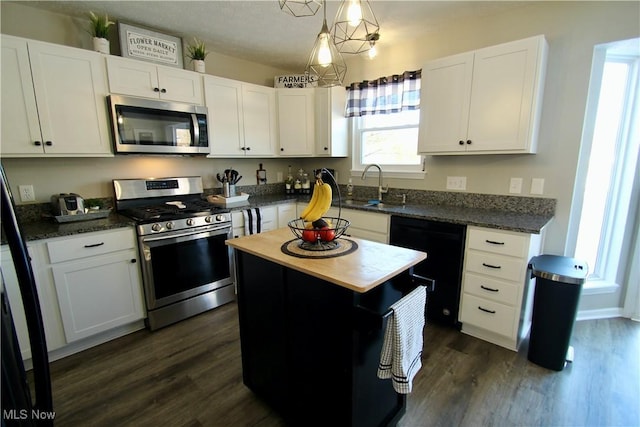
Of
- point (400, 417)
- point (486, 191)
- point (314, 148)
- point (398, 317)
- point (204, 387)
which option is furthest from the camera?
point (314, 148)

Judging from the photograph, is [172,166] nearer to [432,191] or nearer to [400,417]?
[432,191]

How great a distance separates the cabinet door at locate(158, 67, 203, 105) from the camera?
8.47 feet

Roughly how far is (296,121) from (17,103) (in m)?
2.32

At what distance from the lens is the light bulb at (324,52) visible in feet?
4.44

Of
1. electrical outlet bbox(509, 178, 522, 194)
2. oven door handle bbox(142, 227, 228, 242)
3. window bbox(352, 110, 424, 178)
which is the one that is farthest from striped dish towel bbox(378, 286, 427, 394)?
window bbox(352, 110, 424, 178)

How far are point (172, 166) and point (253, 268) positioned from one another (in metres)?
1.97

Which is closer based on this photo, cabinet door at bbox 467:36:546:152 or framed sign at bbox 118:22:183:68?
cabinet door at bbox 467:36:546:152

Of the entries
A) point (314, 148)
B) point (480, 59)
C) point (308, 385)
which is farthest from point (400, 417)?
point (314, 148)

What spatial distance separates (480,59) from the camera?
88.9 inches

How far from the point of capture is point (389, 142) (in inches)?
130

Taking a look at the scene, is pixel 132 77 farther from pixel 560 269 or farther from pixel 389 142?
pixel 560 269

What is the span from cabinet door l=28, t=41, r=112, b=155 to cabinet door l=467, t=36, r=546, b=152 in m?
2.89

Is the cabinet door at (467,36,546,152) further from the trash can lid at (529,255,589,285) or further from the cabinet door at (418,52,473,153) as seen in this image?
the trash can lid at (529,255,589,285)

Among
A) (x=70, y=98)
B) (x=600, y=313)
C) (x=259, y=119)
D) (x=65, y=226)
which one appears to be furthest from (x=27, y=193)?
(x=600, y=313)
